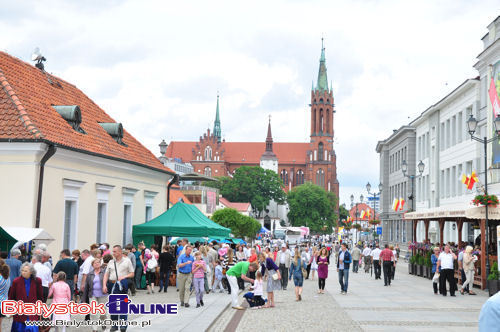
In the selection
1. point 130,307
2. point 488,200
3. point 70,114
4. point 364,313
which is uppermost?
point 70,114

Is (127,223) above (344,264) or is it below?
above

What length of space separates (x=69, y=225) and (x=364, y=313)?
1043cm

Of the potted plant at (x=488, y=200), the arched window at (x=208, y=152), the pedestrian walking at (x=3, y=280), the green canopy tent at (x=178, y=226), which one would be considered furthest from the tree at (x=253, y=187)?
the pedestrian walking at (x=3, y=280)

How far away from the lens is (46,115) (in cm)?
2075

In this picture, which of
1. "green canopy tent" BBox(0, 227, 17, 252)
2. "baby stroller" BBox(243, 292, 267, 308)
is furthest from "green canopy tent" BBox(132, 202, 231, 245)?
"green canopy tent" BBox(0, 227, 17, 252)

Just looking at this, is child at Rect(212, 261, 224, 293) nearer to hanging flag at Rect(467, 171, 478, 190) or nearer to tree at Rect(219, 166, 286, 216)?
hanging flag at Rect(467, 171, 478, 190)

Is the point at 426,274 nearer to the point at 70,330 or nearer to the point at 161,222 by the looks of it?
the point at 161,222

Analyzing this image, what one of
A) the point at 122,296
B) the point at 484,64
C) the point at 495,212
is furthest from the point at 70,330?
the point at 484,64

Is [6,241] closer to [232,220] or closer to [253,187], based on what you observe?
[232,220]

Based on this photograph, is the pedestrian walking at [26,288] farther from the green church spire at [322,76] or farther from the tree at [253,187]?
the green church spire at [322,76]

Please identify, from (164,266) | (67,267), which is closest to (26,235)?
(67,267)

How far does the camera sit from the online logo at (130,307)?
12258 millimetres

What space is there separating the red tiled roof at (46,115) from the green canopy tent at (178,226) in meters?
2.66

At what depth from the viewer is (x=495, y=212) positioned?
75.7 ft
